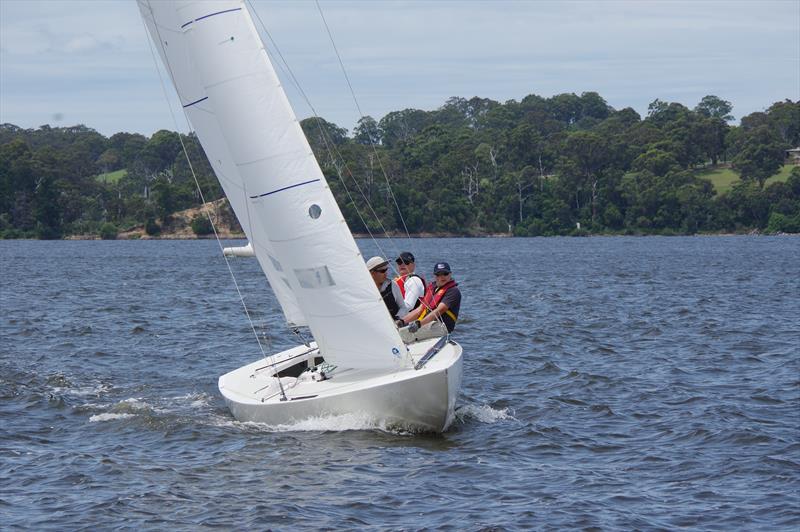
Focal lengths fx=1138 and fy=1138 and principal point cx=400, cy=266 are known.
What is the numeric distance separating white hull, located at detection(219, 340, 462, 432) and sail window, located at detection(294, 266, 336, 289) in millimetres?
1288

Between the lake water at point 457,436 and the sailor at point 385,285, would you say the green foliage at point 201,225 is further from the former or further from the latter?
the sailor at point 385,285

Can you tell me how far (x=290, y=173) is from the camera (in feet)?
44.9

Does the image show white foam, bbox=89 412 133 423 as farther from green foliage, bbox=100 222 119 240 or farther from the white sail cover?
green foliage, bbox=100 222 119 240

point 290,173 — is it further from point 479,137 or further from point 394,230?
point 479,137

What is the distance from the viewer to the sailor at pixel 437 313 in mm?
15531

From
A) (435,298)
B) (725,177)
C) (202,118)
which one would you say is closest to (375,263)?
(435,298)

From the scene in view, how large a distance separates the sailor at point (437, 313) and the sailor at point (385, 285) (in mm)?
205

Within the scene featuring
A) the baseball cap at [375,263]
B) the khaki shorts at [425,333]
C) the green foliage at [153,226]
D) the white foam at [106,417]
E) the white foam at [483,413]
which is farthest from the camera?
the green foliage at [153,226]

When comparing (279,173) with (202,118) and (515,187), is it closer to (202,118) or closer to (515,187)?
(202,118)

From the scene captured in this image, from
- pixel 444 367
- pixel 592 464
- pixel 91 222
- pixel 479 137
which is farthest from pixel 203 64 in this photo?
pixel 479 137

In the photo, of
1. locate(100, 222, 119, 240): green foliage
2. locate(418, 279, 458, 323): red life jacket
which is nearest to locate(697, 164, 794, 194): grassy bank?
locate(100, 222, 119, 240): green foliage

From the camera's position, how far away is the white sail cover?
1366cm

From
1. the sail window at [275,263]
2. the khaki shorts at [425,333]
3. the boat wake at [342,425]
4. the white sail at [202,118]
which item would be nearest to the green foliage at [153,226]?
the white sail at [202,118]

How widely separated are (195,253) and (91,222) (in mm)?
40643
